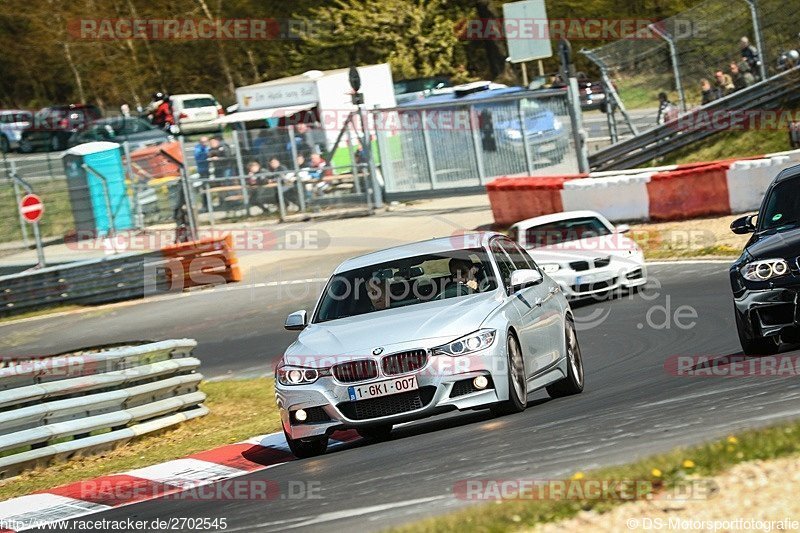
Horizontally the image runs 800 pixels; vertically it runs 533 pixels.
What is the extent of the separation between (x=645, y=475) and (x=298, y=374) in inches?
152

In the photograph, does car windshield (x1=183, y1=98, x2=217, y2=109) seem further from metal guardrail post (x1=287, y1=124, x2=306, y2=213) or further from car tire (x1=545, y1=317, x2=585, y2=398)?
car tire (x1=545, y1=317, x2=585, y2=398)

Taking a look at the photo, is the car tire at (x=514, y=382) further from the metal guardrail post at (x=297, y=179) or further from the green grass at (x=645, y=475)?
the metal guardrail post at (x=297, y=179)

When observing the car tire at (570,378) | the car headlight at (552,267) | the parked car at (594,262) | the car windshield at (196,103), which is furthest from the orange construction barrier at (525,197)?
the car windshield at (196,103)

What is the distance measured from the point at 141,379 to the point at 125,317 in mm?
11872

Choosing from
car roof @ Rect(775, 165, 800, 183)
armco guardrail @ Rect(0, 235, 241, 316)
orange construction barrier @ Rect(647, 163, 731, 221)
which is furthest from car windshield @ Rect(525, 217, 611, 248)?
armco guardrail @ Rect(0, 235, 241, 316)

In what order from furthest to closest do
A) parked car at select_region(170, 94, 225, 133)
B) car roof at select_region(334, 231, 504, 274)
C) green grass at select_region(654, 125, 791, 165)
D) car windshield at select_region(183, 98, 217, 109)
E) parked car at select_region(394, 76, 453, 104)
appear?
car windshield at select_region(183, 98, 217, 109)
parked car at select_region(170, 94, 225, 133)
parked car at select_region(394, 76, 453, 104)
green grass at select_region(654, 125, 791, 165)
car roof at select_region(334, 231, 504, 274)

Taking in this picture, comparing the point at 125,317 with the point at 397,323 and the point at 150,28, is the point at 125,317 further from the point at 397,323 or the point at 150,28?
the point at 150,28

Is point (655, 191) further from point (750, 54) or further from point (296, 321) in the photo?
point (296, 321)

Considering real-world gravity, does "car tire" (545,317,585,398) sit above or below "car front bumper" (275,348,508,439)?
below

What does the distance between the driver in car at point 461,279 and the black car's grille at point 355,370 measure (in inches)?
44.1

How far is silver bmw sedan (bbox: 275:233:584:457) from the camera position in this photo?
30.2 feet

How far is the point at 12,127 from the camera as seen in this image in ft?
190

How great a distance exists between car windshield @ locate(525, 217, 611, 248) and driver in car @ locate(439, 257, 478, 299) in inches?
342

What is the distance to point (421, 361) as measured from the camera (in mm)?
9219
